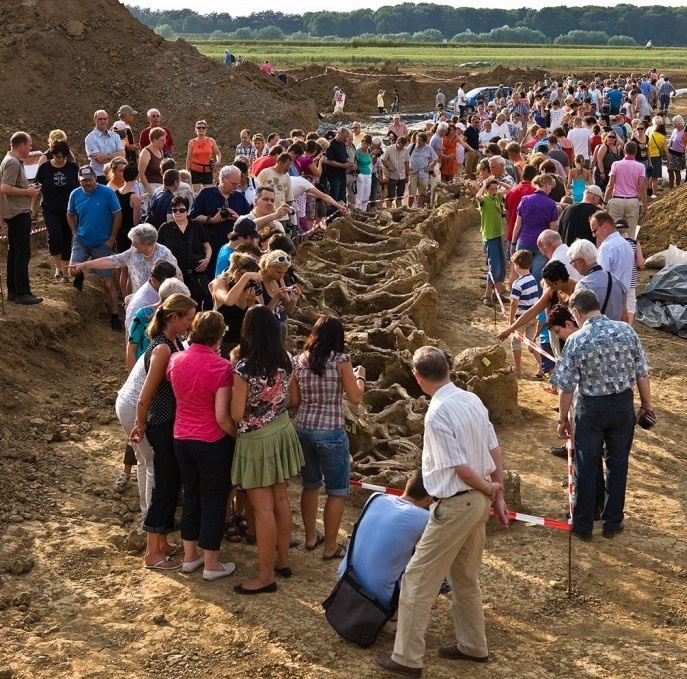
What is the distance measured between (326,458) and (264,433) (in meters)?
0.61

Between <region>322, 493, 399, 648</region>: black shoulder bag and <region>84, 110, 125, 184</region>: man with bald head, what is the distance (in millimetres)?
9365

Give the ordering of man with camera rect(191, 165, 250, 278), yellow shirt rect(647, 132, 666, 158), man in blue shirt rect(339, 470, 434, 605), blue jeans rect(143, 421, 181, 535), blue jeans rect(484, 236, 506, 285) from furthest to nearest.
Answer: yellow shirt rect(647, 132, 666, 158)
blue jeans rect(484, 236, 506, 285)
man with camera rect(191, 165, 250, 278)
blue jeans rect(143, 421, 181, 535)
man in blue shirt rect(339, 470, 434, 605)

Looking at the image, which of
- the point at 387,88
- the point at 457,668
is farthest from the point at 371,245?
the point at 387,88

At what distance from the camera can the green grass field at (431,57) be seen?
229 feet

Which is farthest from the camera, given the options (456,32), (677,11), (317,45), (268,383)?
(456,32)

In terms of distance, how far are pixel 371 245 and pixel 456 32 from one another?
160250 mm

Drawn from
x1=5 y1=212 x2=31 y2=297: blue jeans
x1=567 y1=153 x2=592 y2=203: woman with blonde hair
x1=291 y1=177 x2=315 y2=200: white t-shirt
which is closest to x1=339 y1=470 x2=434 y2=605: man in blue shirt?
x1=5 y1=212 x2=31 y2=297: blue jeans

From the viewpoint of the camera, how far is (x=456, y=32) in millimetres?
167375

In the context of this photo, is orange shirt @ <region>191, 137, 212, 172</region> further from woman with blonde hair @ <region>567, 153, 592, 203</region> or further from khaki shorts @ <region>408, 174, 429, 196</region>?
A: woman with blonde hair @ <region>567, 153, 592, 203</region>

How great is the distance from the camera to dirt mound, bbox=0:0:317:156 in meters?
27.2

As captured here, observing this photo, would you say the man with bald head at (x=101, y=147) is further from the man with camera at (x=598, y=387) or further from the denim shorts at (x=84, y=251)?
the man with camera at (x=598, y=387)

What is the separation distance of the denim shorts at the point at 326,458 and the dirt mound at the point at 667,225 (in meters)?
11.9

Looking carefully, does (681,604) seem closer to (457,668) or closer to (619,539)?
(619,539)

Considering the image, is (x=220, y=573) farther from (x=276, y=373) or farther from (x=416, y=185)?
(x=416, y=185)
